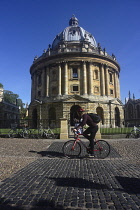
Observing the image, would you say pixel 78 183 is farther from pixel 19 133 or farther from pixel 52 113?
pixel 52 113

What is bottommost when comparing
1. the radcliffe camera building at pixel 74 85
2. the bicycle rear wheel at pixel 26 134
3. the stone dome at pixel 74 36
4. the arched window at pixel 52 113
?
the bicycle rear wheel at pixel 26 134

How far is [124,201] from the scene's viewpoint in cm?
242

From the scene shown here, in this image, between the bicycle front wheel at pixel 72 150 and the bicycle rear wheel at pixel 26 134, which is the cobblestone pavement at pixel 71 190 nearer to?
the bicycle front wheel at pixel 72 150

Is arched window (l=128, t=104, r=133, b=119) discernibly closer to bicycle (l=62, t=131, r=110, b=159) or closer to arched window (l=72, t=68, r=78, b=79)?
arched window (l=72, t=68, r=78, b=79)

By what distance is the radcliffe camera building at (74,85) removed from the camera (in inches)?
1148

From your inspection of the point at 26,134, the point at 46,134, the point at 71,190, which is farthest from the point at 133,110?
the point at 71,190

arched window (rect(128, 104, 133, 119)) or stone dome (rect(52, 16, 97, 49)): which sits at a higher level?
stone dome (rect(52, 16, 97, 49))

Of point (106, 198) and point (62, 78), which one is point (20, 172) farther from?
point (62, 78)

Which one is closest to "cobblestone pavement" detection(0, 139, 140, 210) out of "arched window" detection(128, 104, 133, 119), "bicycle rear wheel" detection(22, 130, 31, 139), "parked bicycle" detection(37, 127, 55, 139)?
"parked bicycle" detection(37, 127, 55, 139)

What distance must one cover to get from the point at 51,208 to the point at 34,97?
111 ft

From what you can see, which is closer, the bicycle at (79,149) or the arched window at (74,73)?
the bicycle at (79,149)

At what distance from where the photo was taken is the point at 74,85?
30.6m

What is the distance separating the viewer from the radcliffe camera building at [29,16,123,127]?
95.7ft

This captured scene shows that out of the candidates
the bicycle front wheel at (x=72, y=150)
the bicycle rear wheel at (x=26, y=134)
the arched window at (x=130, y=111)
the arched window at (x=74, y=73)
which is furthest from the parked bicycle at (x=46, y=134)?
the arched window at (x=130, y=111)
